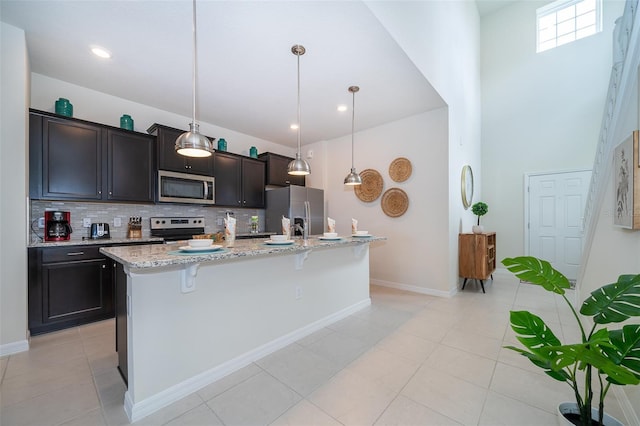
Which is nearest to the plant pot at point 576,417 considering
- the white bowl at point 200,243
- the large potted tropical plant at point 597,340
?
the large potted tropical plant at point 597,340

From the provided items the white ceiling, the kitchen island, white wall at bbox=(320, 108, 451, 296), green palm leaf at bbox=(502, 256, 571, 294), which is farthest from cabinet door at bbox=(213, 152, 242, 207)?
green palm leaf at bbox=(502, 256, 571, 294)

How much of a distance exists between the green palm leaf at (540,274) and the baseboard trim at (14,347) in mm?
3773

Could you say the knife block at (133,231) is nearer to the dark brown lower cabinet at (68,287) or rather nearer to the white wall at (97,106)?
the dark brown lower cabinet at (68,287)

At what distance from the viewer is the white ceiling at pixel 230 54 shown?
6.69 ft

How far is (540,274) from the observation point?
1.29m

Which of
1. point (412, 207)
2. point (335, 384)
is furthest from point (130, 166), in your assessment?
point (412, 207)

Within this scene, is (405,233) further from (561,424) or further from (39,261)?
(39,261)

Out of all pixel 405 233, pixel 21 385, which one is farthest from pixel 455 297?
pixel 21 385

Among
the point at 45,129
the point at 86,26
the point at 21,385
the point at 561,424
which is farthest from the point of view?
the point at 45,129

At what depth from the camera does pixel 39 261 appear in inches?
98.9

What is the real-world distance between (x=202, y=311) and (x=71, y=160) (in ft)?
8.24

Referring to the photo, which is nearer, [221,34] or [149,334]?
[149,334]

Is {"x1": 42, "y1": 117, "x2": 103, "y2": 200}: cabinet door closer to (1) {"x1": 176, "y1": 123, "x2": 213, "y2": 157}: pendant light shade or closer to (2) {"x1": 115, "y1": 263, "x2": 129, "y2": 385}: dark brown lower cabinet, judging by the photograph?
(2) {"x1": 115, "y1": 263, "x2": 129, "y2": 385}: dark brown lower cabinet

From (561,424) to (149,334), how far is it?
2.30 meters
